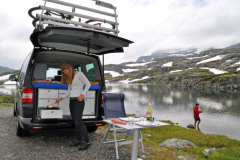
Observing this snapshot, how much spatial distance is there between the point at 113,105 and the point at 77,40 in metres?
2.35

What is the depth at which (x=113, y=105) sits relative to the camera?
6.46m

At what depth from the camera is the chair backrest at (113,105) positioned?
20.5ft

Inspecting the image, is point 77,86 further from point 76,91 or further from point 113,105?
point 113,105

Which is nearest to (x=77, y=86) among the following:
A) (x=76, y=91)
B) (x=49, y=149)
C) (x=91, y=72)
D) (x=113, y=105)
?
(x=76, y=91)

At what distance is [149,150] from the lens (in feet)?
20.6

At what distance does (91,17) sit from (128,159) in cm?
426

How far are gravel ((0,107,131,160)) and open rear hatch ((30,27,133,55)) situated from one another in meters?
2.67

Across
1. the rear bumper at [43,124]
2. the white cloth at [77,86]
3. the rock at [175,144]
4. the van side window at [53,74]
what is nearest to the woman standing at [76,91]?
the white cloth at [77,86]

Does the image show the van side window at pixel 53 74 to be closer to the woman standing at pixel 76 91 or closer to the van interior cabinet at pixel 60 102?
the van interior cabinet at pixel 60 102

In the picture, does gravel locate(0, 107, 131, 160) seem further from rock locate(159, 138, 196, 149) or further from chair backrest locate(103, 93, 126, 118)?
rock locate(159, 138, 196, 149)

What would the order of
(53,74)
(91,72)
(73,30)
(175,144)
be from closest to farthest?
(73,30) → (91,72) → (53,74) → (175,144)

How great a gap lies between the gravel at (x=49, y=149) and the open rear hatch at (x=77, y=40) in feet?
8.75

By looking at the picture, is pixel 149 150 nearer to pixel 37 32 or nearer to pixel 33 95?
pixel 33 95

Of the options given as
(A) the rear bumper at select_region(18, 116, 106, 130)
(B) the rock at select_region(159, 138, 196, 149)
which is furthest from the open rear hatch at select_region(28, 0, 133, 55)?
(B) the rock at select_region(159, 138, 196, 149)
